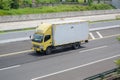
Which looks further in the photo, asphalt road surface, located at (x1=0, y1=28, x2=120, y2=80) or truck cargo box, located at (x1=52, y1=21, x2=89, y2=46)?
truck cargo box, located at (x1=52, y1=21, x2=89, y2=46)

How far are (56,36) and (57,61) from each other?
367 cm

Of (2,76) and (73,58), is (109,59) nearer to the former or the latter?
(73,58)

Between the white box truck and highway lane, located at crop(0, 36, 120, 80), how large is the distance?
84 cm

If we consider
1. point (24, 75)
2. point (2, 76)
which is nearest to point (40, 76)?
point (24, 75)

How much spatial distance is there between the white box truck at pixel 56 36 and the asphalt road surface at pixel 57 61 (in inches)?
30.9

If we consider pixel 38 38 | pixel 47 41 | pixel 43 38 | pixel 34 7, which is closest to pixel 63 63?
pixel 47 41

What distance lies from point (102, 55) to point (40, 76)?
8794mm

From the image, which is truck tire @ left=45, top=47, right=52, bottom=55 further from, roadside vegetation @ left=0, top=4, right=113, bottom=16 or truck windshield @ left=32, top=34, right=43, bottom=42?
roadside vegetation @ left=0, top=4, right=113, bottom=16

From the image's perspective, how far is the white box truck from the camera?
25.9 meters

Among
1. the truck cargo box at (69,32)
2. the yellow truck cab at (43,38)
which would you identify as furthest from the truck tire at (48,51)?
the truck cargo box at (69,32)

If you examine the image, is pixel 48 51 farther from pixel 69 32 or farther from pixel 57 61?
pixel 69 32

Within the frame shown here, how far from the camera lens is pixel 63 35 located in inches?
1065

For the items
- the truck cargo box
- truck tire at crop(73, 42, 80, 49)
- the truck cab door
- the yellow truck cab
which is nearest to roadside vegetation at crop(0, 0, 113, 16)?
the truck cargo box

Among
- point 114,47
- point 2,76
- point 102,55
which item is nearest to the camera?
point 2,76
